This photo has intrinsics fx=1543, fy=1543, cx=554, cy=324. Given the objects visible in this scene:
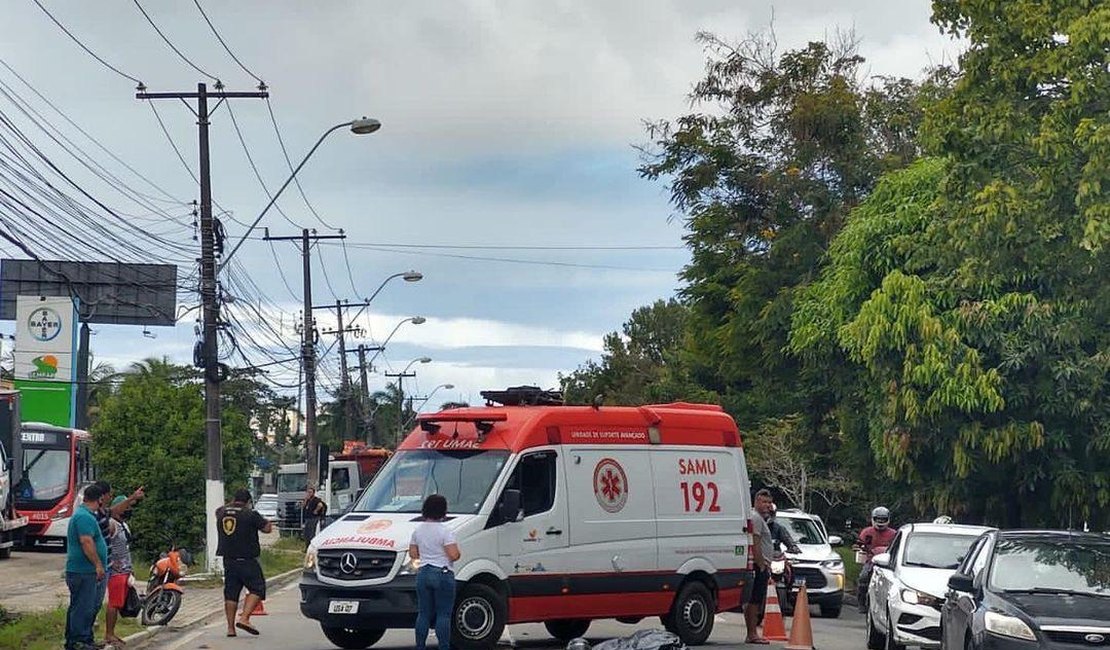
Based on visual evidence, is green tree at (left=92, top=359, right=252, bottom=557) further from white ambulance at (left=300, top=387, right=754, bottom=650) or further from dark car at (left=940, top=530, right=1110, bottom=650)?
dark car at (left=940, top=530, right=1110, bottom=650)

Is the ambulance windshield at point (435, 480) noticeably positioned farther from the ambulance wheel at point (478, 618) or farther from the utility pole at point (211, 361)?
the utility pole at point (211, 361)

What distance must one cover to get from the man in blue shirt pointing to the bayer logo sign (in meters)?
49.1

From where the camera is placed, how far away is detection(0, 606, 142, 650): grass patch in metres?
16.5

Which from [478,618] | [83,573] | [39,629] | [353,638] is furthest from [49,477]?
[478,618]

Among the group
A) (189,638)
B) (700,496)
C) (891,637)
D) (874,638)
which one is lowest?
(874,638)

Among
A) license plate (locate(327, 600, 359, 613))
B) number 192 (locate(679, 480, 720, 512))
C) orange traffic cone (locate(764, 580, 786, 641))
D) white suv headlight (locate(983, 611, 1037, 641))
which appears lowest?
orange traffic cone (locate(764, 580, 786, 641))

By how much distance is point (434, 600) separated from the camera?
597 inches

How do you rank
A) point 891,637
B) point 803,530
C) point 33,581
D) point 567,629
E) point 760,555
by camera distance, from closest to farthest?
point 891,637
point 567,629
point 760,555
point 803,530
point 33,581

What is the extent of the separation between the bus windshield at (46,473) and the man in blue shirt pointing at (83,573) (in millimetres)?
26732

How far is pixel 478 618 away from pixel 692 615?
357cm

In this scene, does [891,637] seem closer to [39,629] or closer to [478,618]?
[478,618]

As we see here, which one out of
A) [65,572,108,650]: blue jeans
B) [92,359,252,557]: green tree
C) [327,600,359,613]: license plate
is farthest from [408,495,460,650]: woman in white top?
[92,359,252,557]: green tree

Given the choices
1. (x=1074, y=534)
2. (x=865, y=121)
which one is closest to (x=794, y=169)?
(x=865, y=121)

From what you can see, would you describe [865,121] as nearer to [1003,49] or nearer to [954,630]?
[1003,49]
